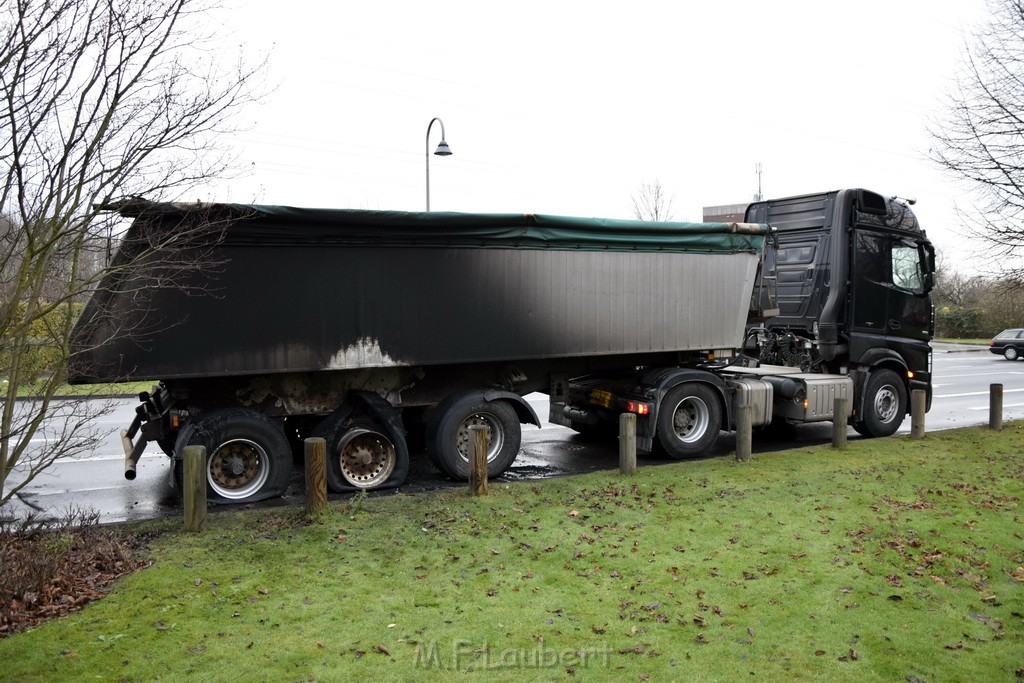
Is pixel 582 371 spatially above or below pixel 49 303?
below

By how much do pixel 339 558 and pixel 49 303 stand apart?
2912 mm

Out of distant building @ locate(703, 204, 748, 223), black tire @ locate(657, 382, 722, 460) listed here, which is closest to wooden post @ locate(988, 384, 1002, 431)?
black tire @ locate(657, 382, 722, 460)

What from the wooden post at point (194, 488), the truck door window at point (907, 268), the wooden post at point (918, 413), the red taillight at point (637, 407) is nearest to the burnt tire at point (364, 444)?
the wooden post at point (194, 488)

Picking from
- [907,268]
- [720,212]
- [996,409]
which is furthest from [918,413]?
[720,212]

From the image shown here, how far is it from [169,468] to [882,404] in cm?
1078

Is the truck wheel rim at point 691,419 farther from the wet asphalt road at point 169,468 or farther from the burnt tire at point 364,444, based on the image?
the burnt tire at point 364,444

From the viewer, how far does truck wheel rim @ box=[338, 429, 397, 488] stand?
8992 millimetres

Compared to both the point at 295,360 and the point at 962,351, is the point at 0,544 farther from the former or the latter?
the point at 962,351

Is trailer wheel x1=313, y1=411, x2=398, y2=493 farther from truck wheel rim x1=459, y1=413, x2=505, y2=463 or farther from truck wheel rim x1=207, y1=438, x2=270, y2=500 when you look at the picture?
truck wheel rim x1=459, y1=413, x2=505, y2=463

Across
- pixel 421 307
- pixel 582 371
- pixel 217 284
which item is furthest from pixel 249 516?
pixel 582 371

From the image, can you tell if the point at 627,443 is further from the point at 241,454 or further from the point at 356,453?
the point at 241,454

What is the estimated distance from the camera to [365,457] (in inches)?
359

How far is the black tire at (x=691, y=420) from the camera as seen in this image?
10867 mm

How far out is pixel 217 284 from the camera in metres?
8.08
